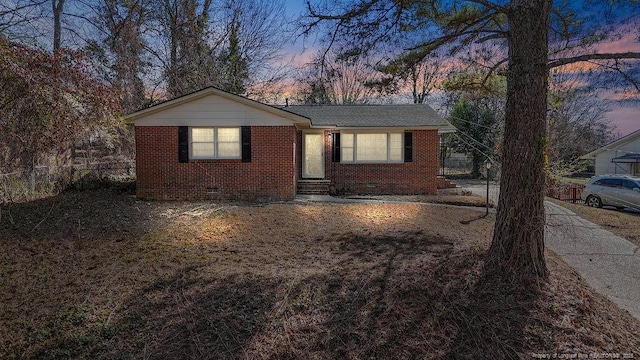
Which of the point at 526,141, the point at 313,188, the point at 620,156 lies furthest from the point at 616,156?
the point at 526,141

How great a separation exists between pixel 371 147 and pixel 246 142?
18.6 ft

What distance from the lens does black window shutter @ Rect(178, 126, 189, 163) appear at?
1141 centimetres

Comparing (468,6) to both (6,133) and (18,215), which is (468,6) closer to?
(6,133)

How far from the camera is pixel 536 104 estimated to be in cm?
449

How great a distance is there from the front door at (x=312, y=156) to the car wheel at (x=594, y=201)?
11647mm

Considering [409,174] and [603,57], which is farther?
[409,174]

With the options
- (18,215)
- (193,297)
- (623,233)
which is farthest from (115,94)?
(623,233)

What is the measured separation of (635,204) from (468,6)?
495 inches

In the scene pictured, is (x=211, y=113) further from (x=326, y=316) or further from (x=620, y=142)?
(x=620, y=142)

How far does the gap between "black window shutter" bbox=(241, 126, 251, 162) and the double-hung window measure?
15.0ft

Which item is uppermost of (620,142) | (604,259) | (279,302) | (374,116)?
(374,116)

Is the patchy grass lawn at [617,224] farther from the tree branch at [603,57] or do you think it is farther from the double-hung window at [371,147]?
the double-hung window at [371,147]

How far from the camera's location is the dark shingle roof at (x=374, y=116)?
47.6ft

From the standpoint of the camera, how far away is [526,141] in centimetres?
450
